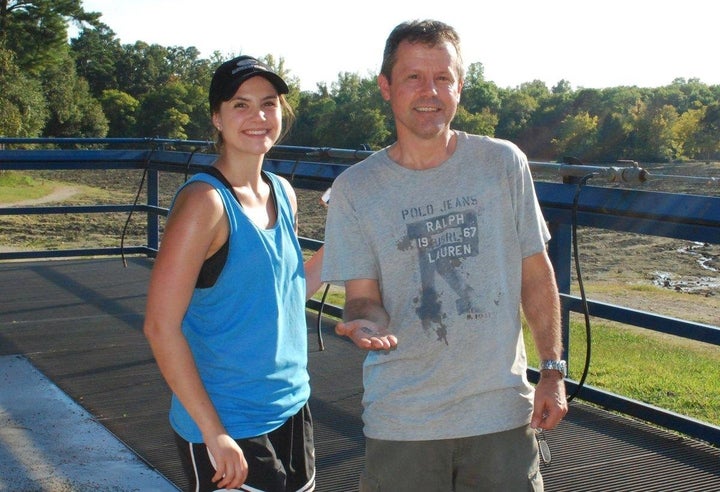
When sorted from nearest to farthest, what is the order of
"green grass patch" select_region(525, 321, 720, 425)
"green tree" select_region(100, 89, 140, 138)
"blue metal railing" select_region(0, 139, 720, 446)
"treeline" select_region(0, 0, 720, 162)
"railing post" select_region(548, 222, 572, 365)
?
1. "blue metal railing" select_region(0, 139, 720, 446)
2. "railing post" select_region(548, 222, 572, 365)
3. "green grass patch" select_region(525, 321, 720, 425)
4. "treeline" select_region(0, 0, 720, 162)
5. "green tree" select_region(100, 89, 140, 138)

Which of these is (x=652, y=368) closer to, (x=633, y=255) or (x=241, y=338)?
(x=241, y=338)

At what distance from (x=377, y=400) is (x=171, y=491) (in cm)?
147

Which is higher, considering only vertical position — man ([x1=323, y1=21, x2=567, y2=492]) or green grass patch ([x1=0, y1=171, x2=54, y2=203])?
man ([x1=323, y1=21, x2=567, y2=492])

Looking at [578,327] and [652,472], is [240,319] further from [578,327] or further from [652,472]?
[578,327]

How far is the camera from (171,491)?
3375 millimetres

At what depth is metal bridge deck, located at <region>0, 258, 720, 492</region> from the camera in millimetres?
3527

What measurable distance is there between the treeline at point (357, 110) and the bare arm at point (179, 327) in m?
1.27

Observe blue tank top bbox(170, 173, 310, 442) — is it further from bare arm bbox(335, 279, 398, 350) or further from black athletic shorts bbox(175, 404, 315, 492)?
bare arm bbox(335, 279, 398, 350)

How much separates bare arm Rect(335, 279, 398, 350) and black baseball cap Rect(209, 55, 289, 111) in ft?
1.85

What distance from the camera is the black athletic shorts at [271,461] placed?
86.8 inches

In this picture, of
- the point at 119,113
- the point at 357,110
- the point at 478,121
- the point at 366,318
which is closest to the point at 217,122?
the point at 366,318

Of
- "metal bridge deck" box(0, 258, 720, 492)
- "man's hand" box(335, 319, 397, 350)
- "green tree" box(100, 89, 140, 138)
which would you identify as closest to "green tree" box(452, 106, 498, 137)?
"metal bridge deck" box(0, 258, 720, 492)

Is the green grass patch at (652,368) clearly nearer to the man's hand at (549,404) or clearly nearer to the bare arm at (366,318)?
the man's hand at (549,404)

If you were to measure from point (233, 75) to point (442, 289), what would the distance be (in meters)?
0.74
